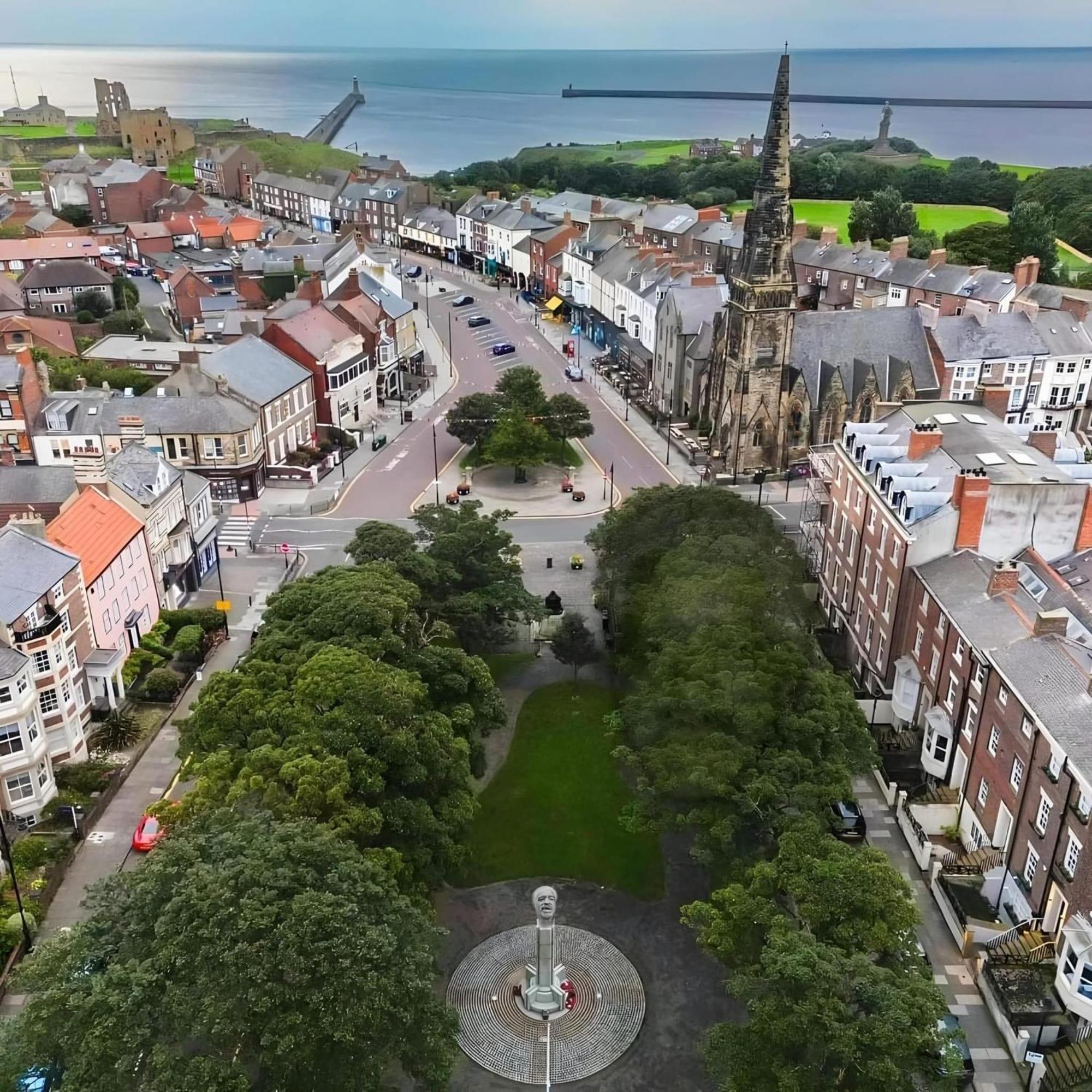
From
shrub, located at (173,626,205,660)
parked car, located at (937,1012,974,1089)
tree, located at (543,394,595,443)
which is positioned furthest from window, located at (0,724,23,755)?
tree, located at (543,394,595,443)

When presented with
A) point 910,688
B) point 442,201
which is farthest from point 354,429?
point 442,201

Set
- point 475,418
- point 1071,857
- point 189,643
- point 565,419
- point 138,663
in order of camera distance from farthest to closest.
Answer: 1. point 565,419
2. point 475,418
3. point 189,643
4. point 138,663
5. point 1071,857

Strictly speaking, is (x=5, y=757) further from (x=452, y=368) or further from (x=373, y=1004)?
(x=452, y=368)

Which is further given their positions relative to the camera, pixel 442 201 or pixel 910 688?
pixel 442 201

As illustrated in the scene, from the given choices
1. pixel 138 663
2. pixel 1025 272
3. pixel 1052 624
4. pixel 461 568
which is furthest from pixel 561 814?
pixel 1025 272

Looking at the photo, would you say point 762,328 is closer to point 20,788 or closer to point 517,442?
point 517,442

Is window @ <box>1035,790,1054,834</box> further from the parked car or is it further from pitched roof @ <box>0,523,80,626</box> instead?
pitched roof @ <box>0,523,80,626</box>

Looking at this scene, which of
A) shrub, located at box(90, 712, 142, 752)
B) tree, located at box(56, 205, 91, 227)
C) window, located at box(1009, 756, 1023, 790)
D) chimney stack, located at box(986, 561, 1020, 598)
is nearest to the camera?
window, located at box(1009, 756, 1023, 790)
